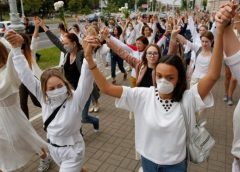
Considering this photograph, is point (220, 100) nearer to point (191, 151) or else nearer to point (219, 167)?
point (219, 167)

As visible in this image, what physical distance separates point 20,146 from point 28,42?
1641 mm

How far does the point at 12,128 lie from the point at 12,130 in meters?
0.03

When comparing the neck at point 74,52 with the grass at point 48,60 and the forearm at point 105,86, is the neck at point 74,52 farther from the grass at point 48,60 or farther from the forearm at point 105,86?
the grass at point 48,60

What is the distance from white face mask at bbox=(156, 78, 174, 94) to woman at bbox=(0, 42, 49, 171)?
199 centimetres

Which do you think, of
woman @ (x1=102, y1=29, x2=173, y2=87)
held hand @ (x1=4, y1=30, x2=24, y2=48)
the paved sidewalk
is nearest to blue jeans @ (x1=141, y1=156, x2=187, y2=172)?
woman @ (x1=102, y1=29, x2=173, y2=87)

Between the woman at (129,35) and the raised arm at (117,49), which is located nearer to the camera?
the raised arm at (117,49)

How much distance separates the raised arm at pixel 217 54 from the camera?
178cm

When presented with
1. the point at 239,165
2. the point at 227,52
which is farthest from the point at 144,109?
the point at 239,165

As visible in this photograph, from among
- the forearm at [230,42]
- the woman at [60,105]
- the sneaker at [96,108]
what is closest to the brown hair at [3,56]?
→ the woman at [60,105]

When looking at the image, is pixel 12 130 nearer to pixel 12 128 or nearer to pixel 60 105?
pixel 12 128

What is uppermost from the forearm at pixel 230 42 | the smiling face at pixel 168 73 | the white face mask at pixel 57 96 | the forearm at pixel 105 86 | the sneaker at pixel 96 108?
the forearm at pixel 230 42

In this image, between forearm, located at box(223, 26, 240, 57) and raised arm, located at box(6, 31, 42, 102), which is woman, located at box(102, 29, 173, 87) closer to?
raised arm, located at box(6, 31, 42, 102)

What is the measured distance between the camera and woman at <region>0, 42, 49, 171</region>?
348 centimetres

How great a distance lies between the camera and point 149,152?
234 centimetres
